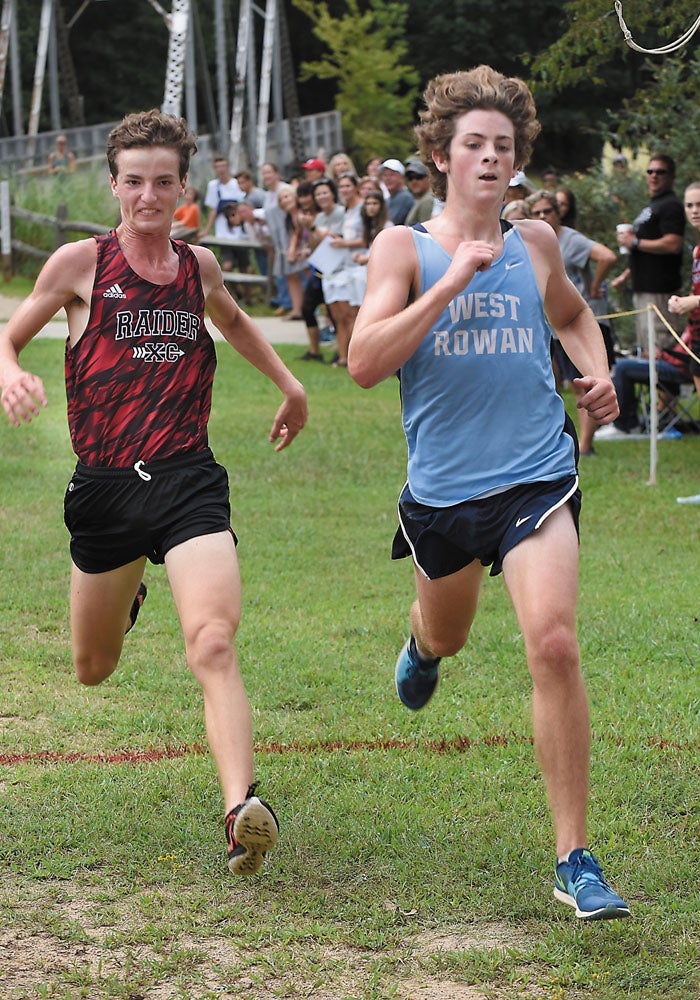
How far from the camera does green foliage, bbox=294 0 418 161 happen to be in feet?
162

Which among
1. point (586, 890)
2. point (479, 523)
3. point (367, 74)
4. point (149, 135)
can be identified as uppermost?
point (149, 135)

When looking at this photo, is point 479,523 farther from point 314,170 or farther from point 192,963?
point 314,170

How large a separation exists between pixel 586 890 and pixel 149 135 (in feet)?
8.84

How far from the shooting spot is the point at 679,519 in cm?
1017

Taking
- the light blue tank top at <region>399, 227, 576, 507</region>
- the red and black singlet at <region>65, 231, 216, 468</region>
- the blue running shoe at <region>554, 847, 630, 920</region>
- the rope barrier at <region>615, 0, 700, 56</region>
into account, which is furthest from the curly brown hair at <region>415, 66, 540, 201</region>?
the rope barrier at <region>615, 0, 700, 56</region>

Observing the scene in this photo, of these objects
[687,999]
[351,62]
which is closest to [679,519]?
[687,999]

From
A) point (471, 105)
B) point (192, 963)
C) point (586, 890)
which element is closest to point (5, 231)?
point (471, 105)

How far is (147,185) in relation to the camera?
463cm

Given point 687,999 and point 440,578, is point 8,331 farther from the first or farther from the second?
point 687,999

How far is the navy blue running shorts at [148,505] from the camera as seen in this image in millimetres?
4570

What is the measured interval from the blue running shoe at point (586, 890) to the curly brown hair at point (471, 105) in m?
2.14

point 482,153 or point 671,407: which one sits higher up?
point 482,153

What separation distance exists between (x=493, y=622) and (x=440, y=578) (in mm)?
3111

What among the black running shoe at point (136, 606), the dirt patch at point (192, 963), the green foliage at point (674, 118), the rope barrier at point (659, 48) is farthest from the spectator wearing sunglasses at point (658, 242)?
the dirt patch at point (192, 963)
